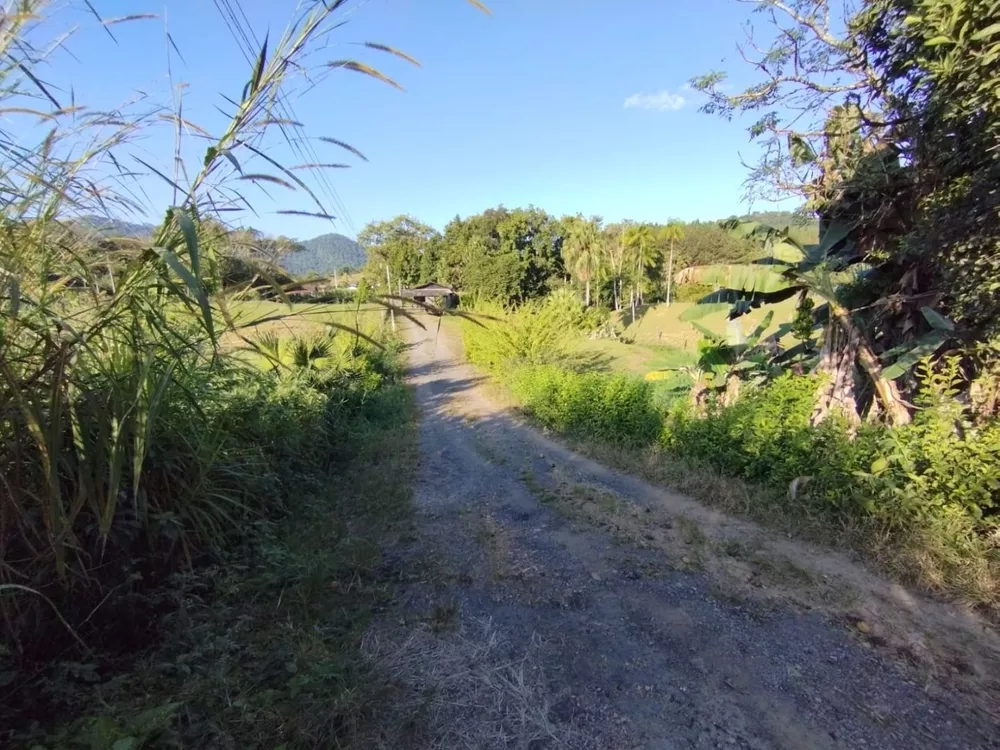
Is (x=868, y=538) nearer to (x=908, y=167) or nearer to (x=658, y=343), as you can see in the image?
(x=908, y=167)

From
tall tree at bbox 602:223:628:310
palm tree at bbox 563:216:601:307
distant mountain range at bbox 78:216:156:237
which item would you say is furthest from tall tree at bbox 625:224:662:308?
distant mountain range at bbox 78:216:156:237

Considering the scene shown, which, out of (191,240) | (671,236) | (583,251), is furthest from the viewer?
(671,236)

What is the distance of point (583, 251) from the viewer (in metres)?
44.5

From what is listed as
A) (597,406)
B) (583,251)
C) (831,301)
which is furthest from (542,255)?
(831,301)

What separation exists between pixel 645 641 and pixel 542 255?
43757mm

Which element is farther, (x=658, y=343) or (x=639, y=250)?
(x=639, y=250)

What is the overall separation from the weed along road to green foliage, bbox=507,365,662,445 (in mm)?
2698

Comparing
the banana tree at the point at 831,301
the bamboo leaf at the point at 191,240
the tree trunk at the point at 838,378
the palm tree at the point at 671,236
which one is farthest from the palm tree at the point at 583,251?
the bamboo leaf at the point at 191,240

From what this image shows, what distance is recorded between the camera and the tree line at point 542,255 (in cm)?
A: 4047

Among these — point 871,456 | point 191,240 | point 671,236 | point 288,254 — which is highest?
point 671,236

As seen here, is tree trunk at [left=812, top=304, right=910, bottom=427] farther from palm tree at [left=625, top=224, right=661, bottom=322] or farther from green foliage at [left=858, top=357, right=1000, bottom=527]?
palm tree at [left=625, top=224, right=661, bottom=322]

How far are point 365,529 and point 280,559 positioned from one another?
3.94 feet

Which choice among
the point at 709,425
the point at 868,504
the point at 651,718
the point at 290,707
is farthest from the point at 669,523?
the point at 290,707

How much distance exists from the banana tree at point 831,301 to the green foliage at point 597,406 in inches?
77.6
